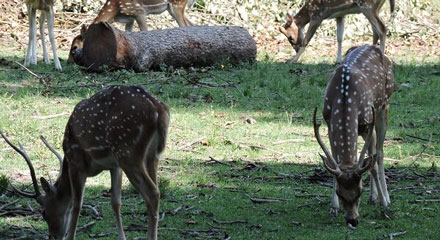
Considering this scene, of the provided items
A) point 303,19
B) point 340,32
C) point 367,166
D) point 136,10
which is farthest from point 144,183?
point 303,19

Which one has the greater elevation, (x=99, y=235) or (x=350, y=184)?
(x=350, y=184)

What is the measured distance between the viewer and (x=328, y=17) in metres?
19.7

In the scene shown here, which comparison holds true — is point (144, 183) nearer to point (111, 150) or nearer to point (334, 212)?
point (111, 150)

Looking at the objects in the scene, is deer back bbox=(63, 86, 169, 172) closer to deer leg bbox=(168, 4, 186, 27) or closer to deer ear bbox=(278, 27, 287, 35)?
deer leg bbox=(168, 4, 186, 27)

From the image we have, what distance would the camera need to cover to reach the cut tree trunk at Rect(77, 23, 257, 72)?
51.9 ft

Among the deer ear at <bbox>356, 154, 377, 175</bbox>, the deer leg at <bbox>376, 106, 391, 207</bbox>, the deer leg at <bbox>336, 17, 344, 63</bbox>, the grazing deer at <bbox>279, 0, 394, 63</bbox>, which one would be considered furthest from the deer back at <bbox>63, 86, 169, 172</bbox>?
the deer leg at <bbox>336, 17, 344, 63</bbox>

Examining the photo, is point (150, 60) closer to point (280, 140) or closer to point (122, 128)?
point (280, 140)

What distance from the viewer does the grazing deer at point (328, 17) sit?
1864 cm

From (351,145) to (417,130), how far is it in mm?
4907

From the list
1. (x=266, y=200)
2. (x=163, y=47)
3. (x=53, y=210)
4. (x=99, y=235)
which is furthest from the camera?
(x=163, y=47)

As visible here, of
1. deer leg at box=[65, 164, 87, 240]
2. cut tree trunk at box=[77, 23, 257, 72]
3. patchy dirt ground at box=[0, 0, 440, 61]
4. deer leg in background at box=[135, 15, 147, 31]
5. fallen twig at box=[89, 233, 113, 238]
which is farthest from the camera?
patchy dirt ground at box=[0, 0, 440, 61]

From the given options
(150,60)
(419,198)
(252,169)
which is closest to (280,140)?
(252,169)

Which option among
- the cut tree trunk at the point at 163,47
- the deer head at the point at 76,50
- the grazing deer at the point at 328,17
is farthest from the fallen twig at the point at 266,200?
the grazing deer at the point at 328,17

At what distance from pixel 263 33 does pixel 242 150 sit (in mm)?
10509
